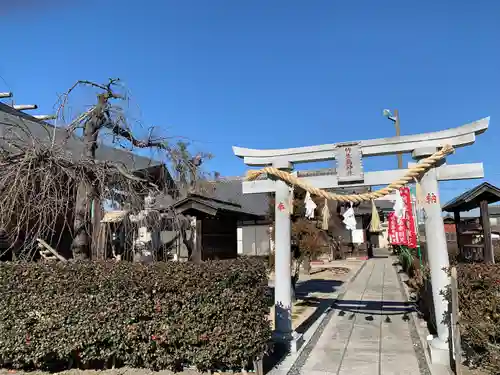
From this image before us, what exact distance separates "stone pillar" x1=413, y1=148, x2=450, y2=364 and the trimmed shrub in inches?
17.3

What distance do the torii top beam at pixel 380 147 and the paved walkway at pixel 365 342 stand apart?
3.38 metres

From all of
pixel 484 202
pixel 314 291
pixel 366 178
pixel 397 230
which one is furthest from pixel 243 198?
pixel 366 178

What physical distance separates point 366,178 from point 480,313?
2589mm

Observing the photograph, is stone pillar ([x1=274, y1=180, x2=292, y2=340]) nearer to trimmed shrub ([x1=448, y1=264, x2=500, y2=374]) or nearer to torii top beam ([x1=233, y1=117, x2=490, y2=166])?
torii top beam ([x1=233, y1=117, x2=490, y2=166])

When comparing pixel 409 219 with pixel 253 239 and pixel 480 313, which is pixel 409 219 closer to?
pixel 480 313

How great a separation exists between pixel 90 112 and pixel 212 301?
4.57 meters

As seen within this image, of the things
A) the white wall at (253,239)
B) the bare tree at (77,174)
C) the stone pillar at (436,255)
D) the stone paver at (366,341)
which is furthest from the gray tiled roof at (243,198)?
the stone pillar at (436,255)

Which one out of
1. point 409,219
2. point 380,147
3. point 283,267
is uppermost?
point 380,147

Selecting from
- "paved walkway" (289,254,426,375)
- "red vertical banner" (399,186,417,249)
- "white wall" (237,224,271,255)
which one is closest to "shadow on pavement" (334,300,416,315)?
"paved walkway" (289,254,426,375)

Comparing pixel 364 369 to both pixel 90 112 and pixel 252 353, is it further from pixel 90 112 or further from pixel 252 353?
pixel 90 112

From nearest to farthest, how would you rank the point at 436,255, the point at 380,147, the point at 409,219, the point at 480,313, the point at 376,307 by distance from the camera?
the point at 480,313, the point at 436,255, the point at 380,147, the point at 409,219, the point at 376,307

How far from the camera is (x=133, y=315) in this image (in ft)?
17.0

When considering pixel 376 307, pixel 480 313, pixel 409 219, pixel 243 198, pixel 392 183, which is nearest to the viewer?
pixel 480 313

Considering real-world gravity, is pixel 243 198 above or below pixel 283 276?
above
